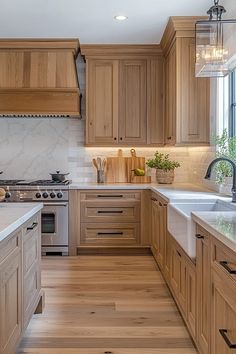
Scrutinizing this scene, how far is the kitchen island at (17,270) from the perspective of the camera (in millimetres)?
1870

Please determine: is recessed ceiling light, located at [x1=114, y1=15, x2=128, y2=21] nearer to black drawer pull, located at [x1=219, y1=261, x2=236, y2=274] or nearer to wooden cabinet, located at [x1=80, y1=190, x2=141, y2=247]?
wooden cabinet, located at [x1=80, y1=190, x2=141, y2=247]

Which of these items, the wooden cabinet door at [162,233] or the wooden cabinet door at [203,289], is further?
the wooden cabinet door at [162,233]

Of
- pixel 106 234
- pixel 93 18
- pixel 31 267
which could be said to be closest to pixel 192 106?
pixel 93 18

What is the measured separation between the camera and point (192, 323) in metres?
2.41

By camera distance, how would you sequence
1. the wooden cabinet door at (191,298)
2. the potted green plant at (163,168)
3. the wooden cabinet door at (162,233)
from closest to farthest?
the wooden cabinet door at (191,298) → the wooden cabinet door at (162,233) → the potted green plant at (163,168)

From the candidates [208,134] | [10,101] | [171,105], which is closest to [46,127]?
[10,101]

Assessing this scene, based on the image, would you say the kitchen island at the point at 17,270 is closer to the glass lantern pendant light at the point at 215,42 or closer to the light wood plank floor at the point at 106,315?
the light wood plank floor at the point at 106,315

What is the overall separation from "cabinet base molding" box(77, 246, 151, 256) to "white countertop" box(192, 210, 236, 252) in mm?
2670

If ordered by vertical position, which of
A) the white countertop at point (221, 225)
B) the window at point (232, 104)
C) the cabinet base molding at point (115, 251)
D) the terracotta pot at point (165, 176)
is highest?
the window at point (232, 104)

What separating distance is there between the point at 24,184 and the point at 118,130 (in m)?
1.37

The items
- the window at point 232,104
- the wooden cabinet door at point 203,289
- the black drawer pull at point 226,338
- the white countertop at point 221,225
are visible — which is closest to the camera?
the black drawer pull at point 226,338

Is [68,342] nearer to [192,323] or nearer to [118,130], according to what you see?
[192,323]

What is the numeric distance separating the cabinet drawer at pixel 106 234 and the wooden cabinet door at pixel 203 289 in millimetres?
2624

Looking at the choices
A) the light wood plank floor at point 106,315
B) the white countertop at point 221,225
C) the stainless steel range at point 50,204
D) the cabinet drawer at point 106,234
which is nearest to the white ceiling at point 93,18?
the stainless steel range at point 50,204
